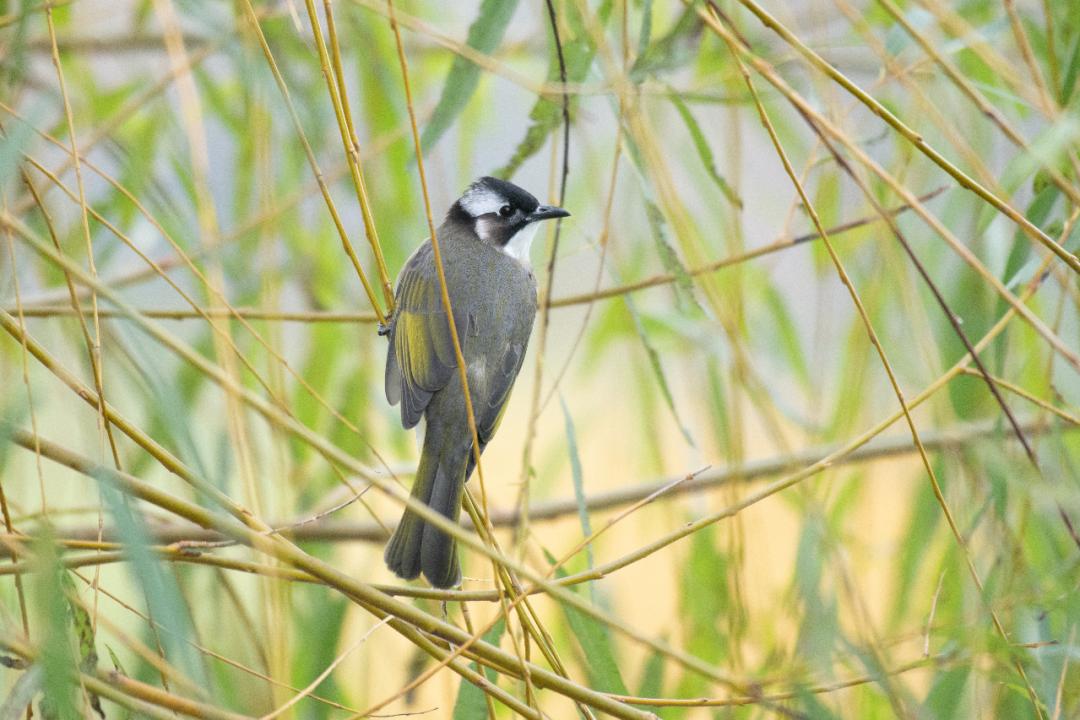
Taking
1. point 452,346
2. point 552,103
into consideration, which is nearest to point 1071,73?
point 552,103

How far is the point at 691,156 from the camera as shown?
299cm

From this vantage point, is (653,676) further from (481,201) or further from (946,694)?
(481,201)

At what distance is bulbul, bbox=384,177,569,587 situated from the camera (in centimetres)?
226

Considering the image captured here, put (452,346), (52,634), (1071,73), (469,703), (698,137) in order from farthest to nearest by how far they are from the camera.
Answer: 1. (452,346)
2. (698,137)
3. (1071,73)
4. (469,703)
5. (52,634)

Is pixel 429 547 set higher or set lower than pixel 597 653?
higher

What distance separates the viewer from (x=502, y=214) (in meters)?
3.14

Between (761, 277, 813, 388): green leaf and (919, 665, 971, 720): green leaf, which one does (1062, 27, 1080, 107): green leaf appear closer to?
(919, 665, 971, 720): green leaf

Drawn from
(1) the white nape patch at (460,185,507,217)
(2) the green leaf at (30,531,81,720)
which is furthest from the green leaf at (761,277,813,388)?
(2) the green leaf at (30,531,81,720)

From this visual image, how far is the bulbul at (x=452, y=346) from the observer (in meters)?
2.26


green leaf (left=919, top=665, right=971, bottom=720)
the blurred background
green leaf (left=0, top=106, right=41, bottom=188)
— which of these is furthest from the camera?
green leaf (left=919, top=665, right=971, bottom=720)

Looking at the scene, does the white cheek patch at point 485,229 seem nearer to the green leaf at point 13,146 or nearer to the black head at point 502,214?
the black head at point 502,214

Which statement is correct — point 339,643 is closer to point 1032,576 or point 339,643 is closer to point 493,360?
point 493,360

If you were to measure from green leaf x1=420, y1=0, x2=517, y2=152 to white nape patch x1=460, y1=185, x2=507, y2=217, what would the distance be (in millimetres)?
1202

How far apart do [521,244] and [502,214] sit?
3.6 inches
